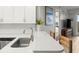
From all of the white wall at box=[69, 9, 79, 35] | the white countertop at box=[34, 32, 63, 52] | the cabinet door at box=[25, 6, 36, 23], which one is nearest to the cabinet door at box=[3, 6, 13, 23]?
the cabinet door at box=[25, 6, 36, 23]

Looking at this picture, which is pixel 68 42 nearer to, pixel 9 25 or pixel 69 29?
pixel 9 25

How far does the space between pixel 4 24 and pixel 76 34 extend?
7.99 m

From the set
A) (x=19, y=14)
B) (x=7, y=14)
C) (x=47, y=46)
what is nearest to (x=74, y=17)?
(x=19, y=14)

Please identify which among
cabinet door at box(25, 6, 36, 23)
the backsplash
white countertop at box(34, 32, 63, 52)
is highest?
cabinet door at box(25, 6, 36, 23)

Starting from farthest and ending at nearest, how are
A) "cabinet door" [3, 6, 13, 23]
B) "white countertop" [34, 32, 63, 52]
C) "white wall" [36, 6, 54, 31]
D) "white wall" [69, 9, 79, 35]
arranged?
"white wall" [69, 9, 79, 35] → "white wall" [36, 6, 54, 31] → "cabinet door" [3, 6, 13, 23] → "white countertop" [34, 32, 63, 52]

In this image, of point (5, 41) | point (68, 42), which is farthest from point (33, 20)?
point (68, 42)

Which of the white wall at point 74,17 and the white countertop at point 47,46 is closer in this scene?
the white countertop at point 47,46

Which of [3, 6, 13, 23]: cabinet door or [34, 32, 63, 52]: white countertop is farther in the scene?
[3, 6, 13, 23]: cabinet door

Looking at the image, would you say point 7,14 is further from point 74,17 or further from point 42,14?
point 74,17

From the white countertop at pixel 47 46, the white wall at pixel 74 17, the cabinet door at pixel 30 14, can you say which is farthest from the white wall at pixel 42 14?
the white wall at pixel 74 17

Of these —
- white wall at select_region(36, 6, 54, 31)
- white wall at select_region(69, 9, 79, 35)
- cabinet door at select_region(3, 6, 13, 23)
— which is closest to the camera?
cabinet door at select_region(3, 6, 13, 23)

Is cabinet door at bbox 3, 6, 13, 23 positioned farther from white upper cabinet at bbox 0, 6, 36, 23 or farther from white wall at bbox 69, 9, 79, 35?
white wall at bbox 69, 9, 79, 35

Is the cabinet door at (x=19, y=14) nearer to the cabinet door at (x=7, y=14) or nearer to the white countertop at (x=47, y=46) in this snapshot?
the cabinet door at (x=7, y=14)

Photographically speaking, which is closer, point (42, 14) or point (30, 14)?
point (30, 14)
